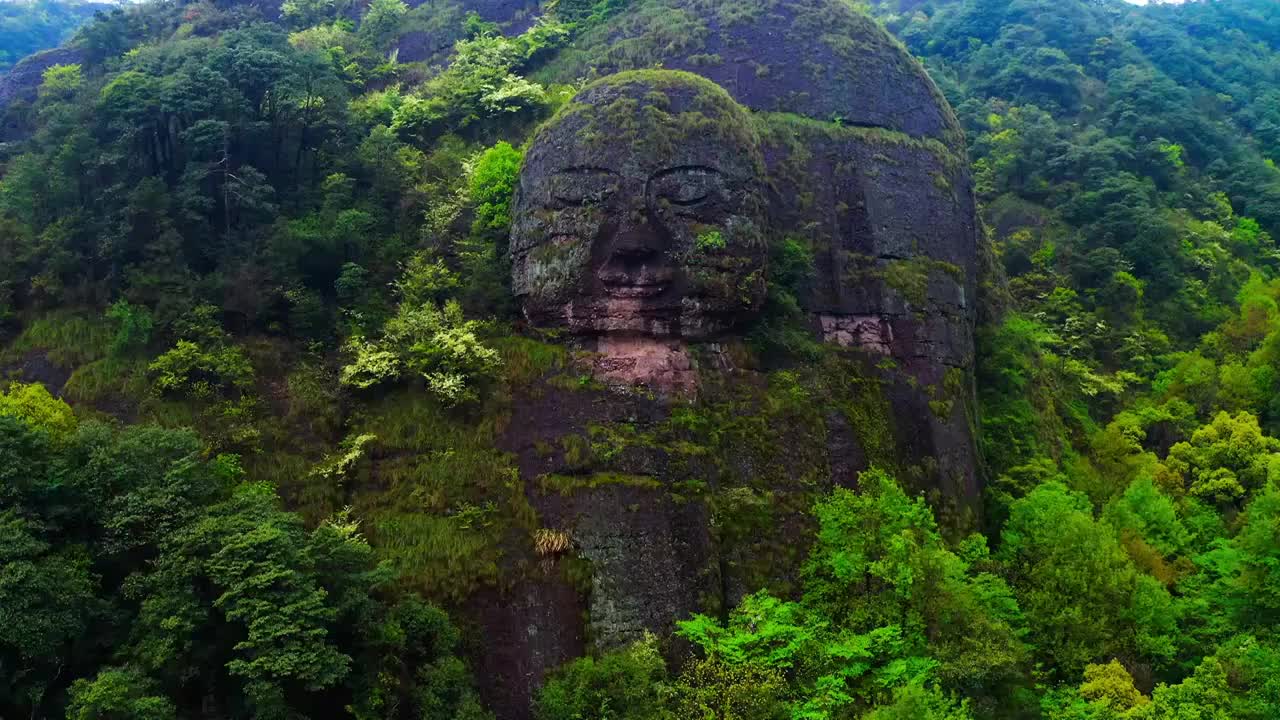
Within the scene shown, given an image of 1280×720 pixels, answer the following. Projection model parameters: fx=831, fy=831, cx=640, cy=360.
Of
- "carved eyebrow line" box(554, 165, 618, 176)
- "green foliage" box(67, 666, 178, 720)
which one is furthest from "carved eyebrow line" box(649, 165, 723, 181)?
"green foliage" box(67, 666, 178, 720)

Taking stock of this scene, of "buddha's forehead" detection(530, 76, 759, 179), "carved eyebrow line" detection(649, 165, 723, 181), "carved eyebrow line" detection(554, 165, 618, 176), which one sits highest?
"buddha's forehead" detection(530, 76, 759, 179)

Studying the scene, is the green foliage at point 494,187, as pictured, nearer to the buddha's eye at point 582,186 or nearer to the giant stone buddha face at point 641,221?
the giant stone buddha face at point 641,221

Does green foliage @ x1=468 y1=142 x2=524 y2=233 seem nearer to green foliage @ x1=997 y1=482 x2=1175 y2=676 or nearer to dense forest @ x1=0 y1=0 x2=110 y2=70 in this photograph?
green foliage @ x1=997 y1=482 x2=1175 y2=676

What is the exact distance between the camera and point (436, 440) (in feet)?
66.3

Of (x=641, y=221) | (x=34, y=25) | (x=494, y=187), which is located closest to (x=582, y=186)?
(x=641, y=221)

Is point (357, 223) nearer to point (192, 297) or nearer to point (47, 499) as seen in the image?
point (192, 297)

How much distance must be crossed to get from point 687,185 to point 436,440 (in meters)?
9.20

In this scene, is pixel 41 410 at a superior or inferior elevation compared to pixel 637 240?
inferior

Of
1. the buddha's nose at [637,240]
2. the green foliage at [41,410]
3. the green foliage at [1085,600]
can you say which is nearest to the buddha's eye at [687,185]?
the buddha's nose at [637,240]

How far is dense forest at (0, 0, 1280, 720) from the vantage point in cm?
1491

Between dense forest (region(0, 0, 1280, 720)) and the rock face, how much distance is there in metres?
0.45

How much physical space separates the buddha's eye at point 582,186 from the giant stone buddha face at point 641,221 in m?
0.03

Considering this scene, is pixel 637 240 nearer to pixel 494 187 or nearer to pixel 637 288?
pixel 637 288

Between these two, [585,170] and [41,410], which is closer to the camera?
[41,410]
